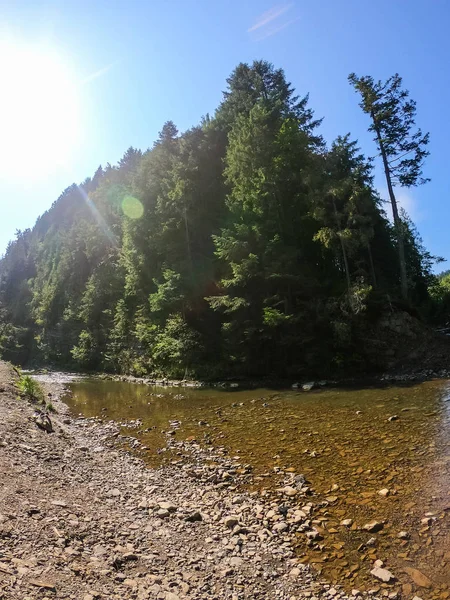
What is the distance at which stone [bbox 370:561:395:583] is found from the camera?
4523mm

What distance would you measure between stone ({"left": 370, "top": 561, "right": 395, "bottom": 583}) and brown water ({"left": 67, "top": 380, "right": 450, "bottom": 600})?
0.31 ft

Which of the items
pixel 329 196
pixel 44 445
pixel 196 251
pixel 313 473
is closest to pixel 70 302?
pixel 196 251

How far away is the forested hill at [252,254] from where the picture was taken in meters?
22.8

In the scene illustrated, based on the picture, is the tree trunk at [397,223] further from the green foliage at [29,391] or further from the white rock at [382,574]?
the green foliage at [29,391]

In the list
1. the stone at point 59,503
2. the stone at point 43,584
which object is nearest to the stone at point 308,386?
the stone at point 59,503

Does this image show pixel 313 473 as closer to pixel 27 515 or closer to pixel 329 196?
pixel 27 515

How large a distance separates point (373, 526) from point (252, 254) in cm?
1925

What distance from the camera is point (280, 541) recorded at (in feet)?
18.1

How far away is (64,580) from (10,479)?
3.35m

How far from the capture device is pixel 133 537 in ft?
18.0

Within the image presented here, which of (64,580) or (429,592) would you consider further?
(429,592)

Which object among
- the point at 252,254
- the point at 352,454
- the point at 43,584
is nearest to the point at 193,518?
the point at 43,584

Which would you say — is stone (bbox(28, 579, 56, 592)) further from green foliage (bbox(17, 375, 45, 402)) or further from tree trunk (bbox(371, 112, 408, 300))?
tree trunk (bbox(371, 112, 408, 300))

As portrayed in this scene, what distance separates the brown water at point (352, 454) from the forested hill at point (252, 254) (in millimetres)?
5889
